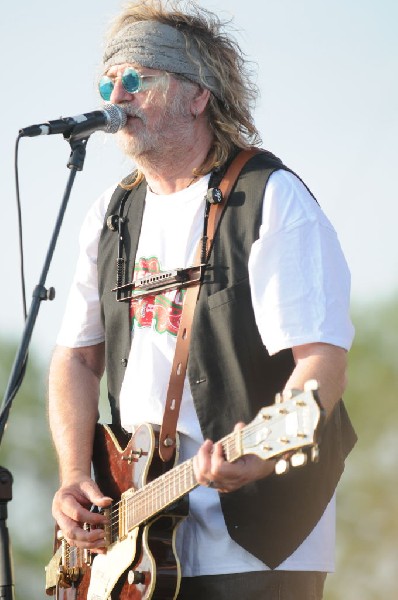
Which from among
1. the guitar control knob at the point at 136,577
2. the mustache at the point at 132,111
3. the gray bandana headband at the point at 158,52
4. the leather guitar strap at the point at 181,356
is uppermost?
the gray bandana headband at the point at 158,52

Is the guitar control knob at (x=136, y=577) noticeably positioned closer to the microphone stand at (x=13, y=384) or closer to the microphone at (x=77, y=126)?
the microphone stand at (x=13, y=384)

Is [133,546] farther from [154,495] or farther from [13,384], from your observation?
[13,384]

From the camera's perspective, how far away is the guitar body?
342 cm

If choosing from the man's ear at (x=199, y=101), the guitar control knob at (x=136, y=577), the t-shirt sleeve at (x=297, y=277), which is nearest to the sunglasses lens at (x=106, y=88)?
the man's ear at (x=199, y=101)

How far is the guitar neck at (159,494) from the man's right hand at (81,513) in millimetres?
75

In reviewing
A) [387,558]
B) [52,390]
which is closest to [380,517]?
[387,558]

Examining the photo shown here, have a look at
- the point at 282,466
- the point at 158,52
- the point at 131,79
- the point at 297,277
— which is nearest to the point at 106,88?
the point at 131,79

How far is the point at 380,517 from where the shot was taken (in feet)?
54.3

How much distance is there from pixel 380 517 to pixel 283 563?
13.6 meters

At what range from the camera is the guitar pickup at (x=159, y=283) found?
12.2ft

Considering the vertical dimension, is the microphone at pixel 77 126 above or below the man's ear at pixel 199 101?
below

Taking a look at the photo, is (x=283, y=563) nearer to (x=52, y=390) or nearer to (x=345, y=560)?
(x=52, y=390)

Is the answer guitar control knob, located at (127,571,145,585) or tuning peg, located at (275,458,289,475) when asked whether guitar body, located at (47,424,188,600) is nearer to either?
guitar control knob, located at (127,571,145,585)

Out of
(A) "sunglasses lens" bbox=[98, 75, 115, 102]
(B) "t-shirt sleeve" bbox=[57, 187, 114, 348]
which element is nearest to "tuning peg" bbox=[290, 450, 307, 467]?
(B) "t-shirt sleeve" bbox=[57, 187, 114, 348]
